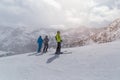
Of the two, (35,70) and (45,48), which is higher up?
(45,48)

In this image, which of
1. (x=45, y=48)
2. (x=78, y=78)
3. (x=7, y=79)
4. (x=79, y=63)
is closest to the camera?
(x=78, y=78)

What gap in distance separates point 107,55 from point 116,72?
5.59 meters

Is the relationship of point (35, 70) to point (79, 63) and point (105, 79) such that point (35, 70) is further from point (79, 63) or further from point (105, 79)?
point (105, 79)

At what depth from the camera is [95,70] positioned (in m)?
20.3

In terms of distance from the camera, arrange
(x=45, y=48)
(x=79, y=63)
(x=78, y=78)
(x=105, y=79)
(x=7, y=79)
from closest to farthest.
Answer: (x=105, y=79) < (x=78, y=78) < (x=7, y=79) < (x=79, y=63) < (x=45, y=48)

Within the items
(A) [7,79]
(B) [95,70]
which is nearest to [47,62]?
(A) [7,79]

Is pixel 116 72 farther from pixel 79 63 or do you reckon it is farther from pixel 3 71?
pixel 3 71

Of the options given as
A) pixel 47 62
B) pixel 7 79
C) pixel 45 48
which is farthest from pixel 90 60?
pixel 45 48

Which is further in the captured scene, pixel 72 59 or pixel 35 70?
pixel 72 59

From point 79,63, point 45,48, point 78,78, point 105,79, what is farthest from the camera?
point 45,48

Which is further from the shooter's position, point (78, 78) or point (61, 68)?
point (61, 68)

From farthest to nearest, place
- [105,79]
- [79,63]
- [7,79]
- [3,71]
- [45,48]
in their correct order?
1. [45,48]
2. [3,71]
3. [79,63]
4. [7,79]
5. [105,79]

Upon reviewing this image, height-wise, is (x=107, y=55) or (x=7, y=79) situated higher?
(x=107, y=55)

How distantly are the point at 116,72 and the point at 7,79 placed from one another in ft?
28.3
